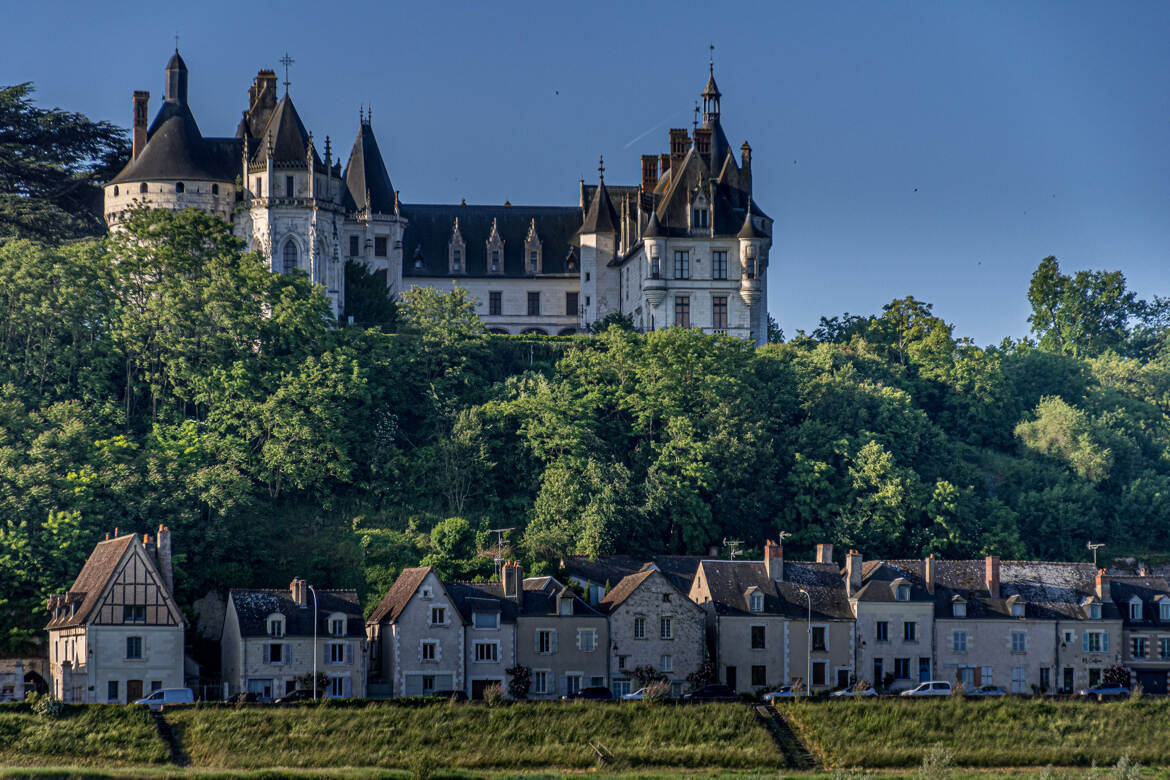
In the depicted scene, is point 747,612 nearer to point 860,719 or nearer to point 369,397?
point 860,719

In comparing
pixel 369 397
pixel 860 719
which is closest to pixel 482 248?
pixel 369 397

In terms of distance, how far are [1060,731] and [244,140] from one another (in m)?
48.0

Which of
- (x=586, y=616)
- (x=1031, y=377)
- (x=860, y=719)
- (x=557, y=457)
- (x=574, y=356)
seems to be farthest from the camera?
(x=1031, y=377)

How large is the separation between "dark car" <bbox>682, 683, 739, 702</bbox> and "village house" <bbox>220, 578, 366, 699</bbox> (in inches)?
412

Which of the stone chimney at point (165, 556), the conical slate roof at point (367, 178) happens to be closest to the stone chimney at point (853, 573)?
the stone chimney at point (165, 556)

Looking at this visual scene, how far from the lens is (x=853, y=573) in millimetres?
75875

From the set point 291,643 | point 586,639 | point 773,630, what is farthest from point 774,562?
point 291,643

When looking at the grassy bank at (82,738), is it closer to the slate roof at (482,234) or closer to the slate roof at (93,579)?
the slate roof at (93,579)

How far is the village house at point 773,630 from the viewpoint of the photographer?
73.9 meters

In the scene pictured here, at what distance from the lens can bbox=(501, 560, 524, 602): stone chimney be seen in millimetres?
73188

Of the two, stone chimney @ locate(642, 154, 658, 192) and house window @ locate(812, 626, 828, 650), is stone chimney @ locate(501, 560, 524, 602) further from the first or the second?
stone chimney @ locate(642, 154, 658, 192)

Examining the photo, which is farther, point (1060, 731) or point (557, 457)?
point (557, 457)

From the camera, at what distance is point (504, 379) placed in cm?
9412

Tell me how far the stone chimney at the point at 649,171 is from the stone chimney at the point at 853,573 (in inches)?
1399
